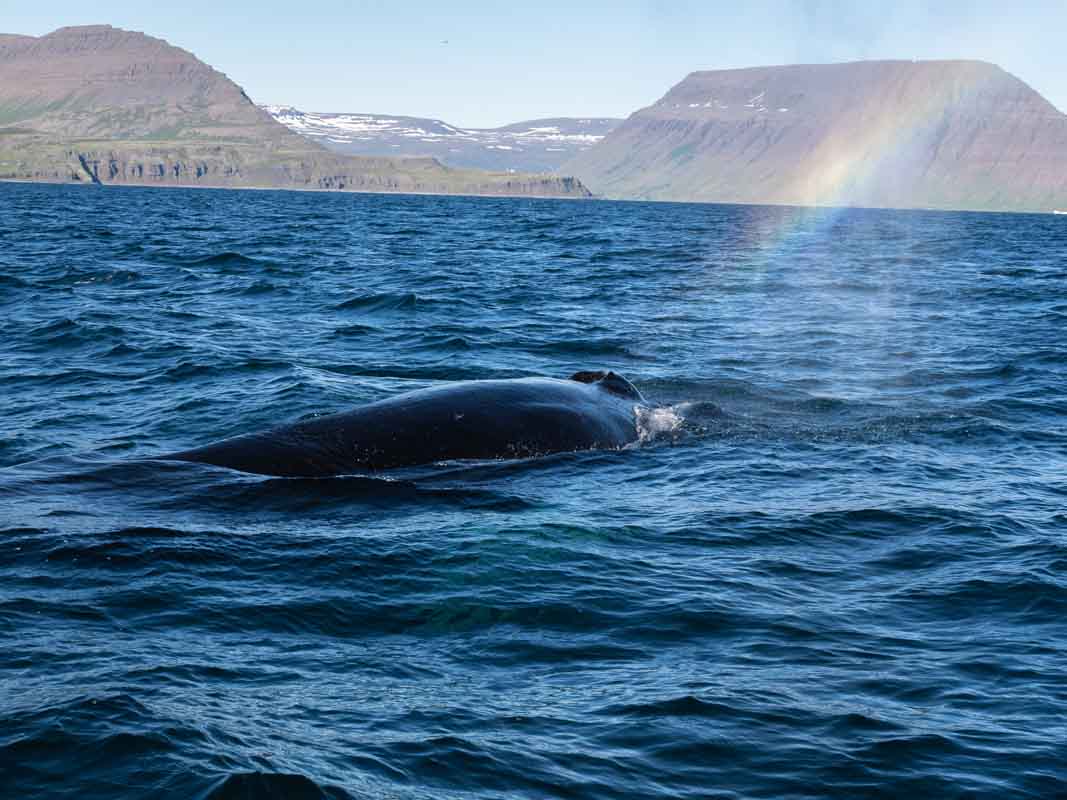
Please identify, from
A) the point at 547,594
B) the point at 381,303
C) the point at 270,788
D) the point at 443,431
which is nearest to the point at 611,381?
the point at 443,431

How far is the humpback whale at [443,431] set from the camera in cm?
1093

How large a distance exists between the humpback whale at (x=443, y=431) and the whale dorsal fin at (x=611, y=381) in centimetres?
16

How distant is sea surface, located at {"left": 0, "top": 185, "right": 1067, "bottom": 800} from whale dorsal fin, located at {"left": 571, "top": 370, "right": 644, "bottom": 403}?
1.89 ft

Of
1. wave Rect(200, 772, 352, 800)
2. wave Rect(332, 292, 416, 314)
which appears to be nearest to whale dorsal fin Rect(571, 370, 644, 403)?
wave Rect(200, 772, 352, 800)

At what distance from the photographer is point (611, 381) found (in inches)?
571

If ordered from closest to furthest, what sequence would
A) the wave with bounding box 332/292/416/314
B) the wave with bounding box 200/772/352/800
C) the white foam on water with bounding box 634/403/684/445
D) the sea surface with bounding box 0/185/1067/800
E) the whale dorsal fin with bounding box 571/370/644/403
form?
the wave with bounding box 200/772/352/800 → the sea surface with bounding box 0/185/1067/800 → the white foam on water with bounding box 634/403/684/445 → the whale dorsal fin with bounding box 571/370/644/403 → the wave with bounding box 332/292/416/314

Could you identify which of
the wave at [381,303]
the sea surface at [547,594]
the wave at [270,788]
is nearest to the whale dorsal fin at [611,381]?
the sea surface at [547,594]

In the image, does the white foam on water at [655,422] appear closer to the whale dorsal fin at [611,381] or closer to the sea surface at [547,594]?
→ the sea surface at [547,594]

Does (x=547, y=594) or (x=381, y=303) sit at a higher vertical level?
(x=381, y=303)

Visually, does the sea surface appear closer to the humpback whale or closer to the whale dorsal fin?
the humpback whale

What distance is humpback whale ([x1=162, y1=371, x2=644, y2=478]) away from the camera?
10930 mm

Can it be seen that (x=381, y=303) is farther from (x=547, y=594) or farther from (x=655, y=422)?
(x=547, y=594)

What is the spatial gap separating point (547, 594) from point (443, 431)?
3728mm

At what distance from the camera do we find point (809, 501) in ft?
37.6
